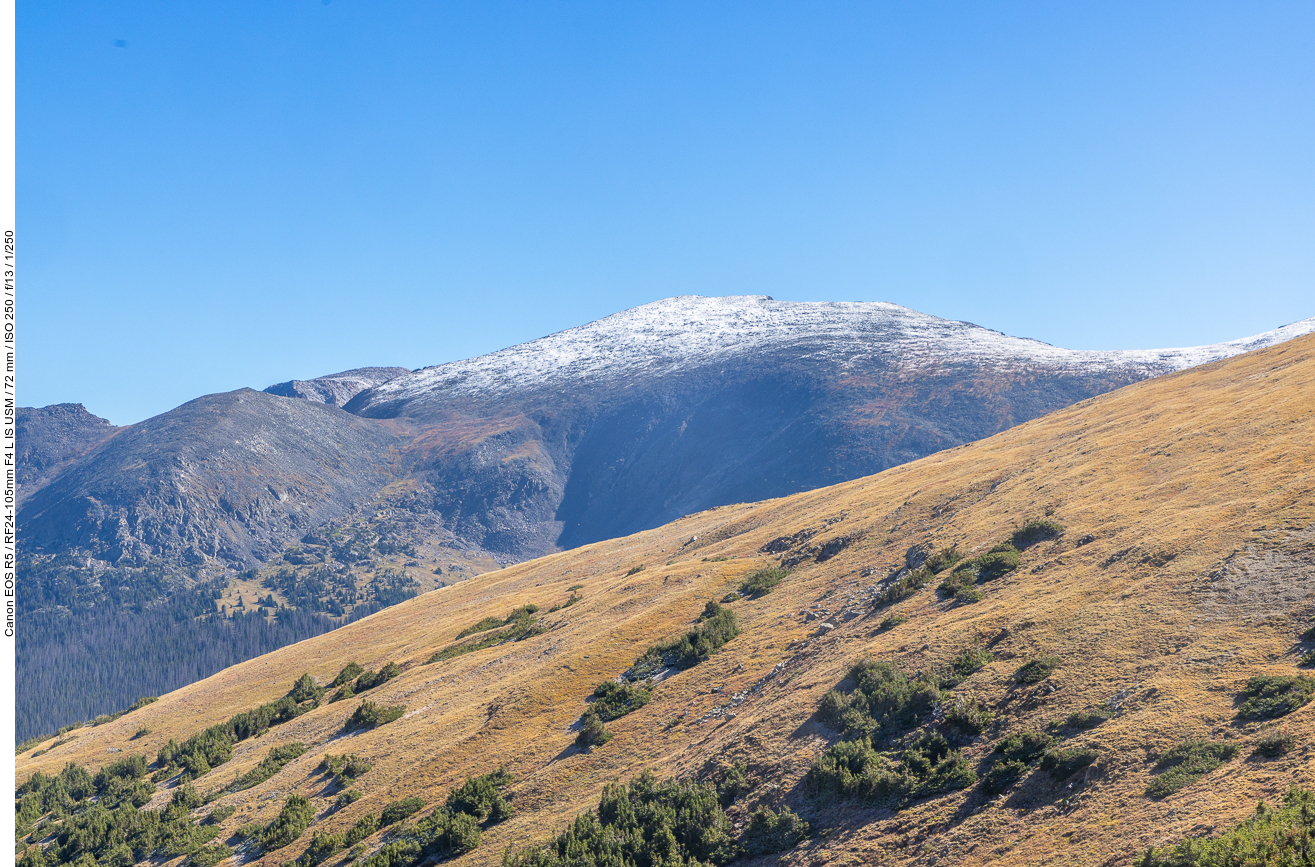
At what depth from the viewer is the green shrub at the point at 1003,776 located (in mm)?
15820

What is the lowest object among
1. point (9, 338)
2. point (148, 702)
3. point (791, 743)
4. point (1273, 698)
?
point (148, 702)

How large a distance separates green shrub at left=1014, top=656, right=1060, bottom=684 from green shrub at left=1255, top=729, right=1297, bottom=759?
474 centimetres

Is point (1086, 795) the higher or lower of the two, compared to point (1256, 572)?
lower

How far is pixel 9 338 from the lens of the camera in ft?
53.6

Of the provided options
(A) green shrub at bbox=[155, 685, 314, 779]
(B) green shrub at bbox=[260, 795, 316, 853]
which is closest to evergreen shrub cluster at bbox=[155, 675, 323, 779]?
(A) green shrub at bbox=[155, 685, 314, 779]

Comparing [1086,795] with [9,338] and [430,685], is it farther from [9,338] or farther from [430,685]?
[430,685]

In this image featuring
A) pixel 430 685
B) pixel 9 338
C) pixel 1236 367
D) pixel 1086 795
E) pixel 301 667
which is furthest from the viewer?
pixel 301 667

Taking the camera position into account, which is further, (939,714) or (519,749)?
(519,749)

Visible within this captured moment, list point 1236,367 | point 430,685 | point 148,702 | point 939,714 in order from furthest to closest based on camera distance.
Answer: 1. point 148,702
2. point 1236,367
3. point 430,685
4. point 939,714

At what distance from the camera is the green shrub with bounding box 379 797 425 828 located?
24.1 meters

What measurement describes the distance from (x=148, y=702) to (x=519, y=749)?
54.1 meters

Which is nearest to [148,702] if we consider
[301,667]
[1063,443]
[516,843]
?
[301,667]

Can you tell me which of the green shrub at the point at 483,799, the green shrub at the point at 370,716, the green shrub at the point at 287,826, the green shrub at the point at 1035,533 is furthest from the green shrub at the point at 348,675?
the green shrub at the point at 1035,533

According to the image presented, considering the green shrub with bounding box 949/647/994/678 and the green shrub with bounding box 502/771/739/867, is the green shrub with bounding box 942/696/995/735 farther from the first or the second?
the green shrub with bounding box 502/771/739/867
